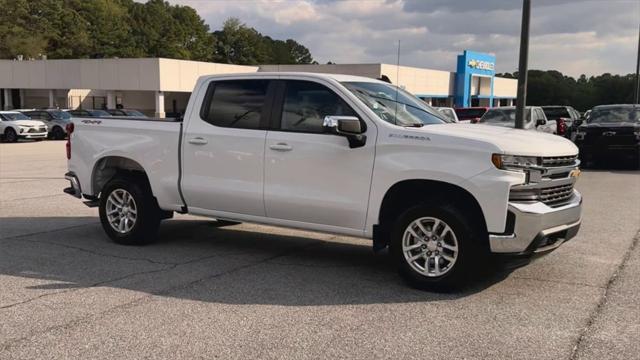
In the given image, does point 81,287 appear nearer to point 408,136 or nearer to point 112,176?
point 112,176

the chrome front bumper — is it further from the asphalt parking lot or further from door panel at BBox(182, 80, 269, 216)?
door panel at BBox(182, 80, 269, 216)

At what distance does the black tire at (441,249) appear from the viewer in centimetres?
554

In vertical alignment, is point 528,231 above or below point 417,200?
below

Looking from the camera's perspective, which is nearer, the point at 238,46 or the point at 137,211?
the point at 137,211

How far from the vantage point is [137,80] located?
4741cm

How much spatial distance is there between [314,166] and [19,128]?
96.2ft

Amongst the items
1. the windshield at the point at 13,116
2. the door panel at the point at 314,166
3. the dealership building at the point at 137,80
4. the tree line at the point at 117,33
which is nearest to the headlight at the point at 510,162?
the door panel at the point at 314,166

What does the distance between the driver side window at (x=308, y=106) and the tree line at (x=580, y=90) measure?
86.2 meters

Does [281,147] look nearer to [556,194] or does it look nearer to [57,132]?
[556,194]

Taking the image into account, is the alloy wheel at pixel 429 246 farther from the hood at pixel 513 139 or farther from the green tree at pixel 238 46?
the green tree at pixel 238 46

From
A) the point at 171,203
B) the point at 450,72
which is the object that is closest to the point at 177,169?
the point at 171,203

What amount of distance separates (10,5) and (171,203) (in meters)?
87.6

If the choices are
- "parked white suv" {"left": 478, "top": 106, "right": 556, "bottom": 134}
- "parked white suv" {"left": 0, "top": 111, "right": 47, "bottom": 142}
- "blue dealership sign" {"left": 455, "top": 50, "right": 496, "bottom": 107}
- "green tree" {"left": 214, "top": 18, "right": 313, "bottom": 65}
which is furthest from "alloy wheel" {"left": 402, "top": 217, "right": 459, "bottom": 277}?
"green tree" {"left": 214, "top": 18, "right": 313, "bottom": 65}

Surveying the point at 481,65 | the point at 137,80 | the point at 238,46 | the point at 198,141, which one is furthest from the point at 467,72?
the point at 238,46
